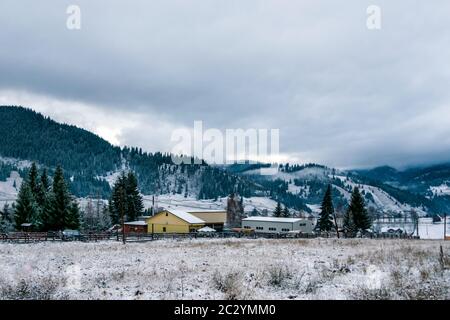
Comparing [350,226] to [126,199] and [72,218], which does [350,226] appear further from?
[72,218]

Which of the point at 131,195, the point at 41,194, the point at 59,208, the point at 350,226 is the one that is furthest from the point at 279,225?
the point at 41,194

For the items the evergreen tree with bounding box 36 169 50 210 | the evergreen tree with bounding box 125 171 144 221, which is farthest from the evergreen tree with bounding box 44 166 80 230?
the evergreen tree with bounding box 125 171 144 221

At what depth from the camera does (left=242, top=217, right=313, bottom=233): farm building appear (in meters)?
99.9

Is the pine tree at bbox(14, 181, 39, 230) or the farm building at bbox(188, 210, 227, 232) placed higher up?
the pine tree at bbox(14, 181, 39, 230)

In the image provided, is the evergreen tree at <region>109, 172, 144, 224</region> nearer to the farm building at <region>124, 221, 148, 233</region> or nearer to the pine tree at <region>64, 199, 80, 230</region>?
the farm building at <region>124, 221, 148, 233</region>

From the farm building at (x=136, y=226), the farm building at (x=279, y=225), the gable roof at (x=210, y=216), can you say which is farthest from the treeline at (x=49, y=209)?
the farm building at (x=279, y=225)

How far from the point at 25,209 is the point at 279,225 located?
212 feet

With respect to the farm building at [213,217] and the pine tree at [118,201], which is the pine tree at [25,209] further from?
the farm building at [213,217]

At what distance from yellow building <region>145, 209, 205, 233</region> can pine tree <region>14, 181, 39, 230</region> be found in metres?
25.1

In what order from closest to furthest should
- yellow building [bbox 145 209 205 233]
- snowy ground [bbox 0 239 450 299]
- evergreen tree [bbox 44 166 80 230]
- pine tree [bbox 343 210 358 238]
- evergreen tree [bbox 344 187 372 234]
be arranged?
snowy ground [bbox 0 239 450 299] → evergreen tree [bbox 44 166 80 230] → pine tree [bbox 343 210 358 238] → yellow building [bbox 145 209 205 233] → evergreen tree [bbox 344 187 372 234]
